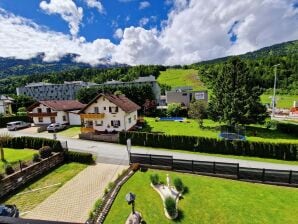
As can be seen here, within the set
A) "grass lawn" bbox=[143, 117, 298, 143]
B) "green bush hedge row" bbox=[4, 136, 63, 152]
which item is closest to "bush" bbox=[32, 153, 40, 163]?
"green bush hedge row" bbox=[4, 136, 63, 152]

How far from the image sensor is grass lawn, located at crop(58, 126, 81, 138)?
4043 cm

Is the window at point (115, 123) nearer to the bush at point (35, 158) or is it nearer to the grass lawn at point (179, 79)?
the bush at point (35, 158)

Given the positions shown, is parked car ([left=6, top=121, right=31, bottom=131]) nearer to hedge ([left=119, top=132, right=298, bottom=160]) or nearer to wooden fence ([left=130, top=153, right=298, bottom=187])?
hedge ([left=119, top=132, right=298, bottom=160])

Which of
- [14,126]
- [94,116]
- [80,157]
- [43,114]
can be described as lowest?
[80,157]

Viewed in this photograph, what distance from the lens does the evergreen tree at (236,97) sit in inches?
1548

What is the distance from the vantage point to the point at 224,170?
22.5 metres

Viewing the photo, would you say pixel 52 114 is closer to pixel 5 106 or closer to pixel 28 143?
pixel 28 143

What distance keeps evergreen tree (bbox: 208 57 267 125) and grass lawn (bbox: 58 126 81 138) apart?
25827 mm

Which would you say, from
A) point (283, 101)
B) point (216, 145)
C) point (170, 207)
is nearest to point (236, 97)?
point (216, 145)

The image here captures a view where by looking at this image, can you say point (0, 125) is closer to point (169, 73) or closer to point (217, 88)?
point (217, 88)

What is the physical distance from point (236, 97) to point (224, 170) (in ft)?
69.5

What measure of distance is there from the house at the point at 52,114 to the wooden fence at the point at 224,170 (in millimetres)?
27938

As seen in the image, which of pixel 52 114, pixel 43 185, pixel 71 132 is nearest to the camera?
pixel 43 185

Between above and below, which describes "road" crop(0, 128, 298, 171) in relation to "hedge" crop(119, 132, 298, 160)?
below
